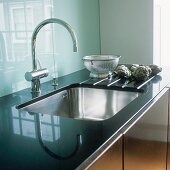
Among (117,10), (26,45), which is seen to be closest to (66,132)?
(26,45)

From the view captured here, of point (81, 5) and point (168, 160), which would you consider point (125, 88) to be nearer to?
point (168, 160)

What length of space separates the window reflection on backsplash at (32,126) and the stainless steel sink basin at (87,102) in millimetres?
323

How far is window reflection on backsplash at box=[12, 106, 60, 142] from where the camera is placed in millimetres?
844

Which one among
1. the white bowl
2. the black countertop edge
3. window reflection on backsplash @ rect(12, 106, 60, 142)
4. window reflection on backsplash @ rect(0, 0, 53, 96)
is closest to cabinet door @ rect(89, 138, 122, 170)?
the black countertop edge

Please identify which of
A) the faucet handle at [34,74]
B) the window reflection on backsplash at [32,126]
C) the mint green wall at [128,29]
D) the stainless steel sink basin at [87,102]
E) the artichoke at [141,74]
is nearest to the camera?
the window reflection on backsplash at [32,126]

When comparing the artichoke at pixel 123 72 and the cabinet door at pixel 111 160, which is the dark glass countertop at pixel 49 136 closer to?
the cabinet door at pixel 111 160

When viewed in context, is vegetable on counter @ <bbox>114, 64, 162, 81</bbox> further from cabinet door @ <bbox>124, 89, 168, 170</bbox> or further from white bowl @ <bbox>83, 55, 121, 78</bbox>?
cabinet door @ <bbox>124, 89, 168, 170</bbox>

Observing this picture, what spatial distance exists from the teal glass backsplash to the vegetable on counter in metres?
0.40

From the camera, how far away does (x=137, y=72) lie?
5.14ft

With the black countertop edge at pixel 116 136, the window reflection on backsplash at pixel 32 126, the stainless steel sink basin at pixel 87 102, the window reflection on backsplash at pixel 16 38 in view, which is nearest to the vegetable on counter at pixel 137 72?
the stainless steel sink basin at pixel 87 102

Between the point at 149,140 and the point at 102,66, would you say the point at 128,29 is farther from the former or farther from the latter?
the point at 149,140

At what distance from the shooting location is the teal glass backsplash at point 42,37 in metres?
1.34

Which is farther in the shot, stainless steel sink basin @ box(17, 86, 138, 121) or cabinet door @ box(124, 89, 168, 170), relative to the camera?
stainless steel sink basin @ box(17, 86, 138, 121)

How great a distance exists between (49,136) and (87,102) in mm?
710
